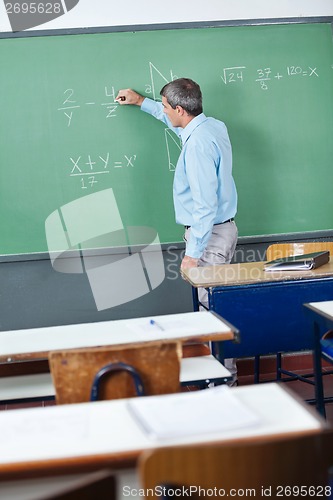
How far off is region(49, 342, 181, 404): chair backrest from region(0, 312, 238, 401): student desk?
0.47 meters

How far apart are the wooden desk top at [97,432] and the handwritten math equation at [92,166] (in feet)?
9.45

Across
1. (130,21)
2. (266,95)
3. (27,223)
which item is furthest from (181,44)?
(27,223)

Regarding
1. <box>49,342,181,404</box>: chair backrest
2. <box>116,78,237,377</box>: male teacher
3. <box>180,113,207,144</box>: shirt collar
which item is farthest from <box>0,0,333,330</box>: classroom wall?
<box>49,342,181,404</box>: chair backrest

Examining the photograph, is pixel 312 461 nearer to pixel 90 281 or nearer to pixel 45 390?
pixel 45 390

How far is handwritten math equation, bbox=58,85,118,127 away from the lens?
468 cm

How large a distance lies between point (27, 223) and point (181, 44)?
158 cm

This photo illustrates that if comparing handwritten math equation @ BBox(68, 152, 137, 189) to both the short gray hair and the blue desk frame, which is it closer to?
the short gray hair

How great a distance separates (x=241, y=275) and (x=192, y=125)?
3.80 feet

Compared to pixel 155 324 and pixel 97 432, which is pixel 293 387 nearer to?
pixel 155 324

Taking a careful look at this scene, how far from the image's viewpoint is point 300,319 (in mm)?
3922

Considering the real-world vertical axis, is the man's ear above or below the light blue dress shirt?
above

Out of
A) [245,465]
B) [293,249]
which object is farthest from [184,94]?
[245,465]

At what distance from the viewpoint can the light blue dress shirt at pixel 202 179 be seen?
14.6 ft

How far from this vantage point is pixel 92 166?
4.74m
